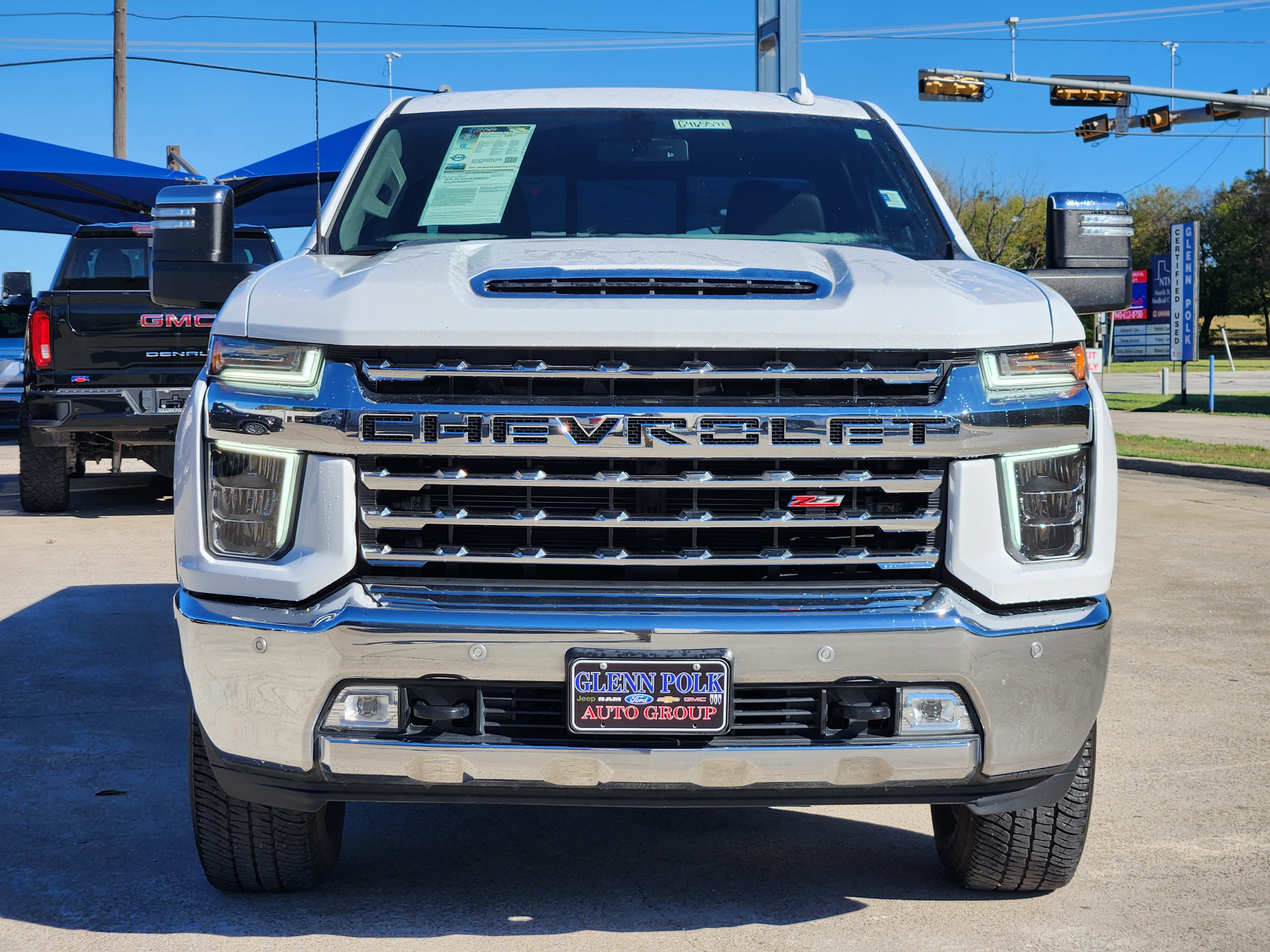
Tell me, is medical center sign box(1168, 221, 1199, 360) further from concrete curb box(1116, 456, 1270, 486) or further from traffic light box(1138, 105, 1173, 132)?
concrete curb box(1116, 456, 1270, 486)

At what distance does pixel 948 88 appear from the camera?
26.8 m

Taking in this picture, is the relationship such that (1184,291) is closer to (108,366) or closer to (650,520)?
(108,366)

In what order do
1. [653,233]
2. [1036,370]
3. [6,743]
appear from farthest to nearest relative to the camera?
→ [6,743] < [653,233] < [1036,370]

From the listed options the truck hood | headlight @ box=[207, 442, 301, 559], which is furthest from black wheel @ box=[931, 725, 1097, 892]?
headlight @ box=[207, 442, 301, 559]

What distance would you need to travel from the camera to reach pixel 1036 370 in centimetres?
303

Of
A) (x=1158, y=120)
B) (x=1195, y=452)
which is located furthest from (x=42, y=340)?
(x=1158, y=120)

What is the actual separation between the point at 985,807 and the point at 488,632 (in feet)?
3.86

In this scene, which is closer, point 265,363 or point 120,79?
point 265,363

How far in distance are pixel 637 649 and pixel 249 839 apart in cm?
118

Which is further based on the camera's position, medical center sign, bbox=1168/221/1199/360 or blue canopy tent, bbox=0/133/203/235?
medical center sign, bbox=1168/221/1199/360

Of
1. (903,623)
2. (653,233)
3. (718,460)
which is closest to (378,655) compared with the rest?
(718,460)

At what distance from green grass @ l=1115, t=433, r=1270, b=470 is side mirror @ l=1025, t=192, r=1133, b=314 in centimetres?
1117

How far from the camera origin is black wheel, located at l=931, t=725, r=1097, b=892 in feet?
10.9

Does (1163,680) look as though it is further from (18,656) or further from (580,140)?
(18,656)
